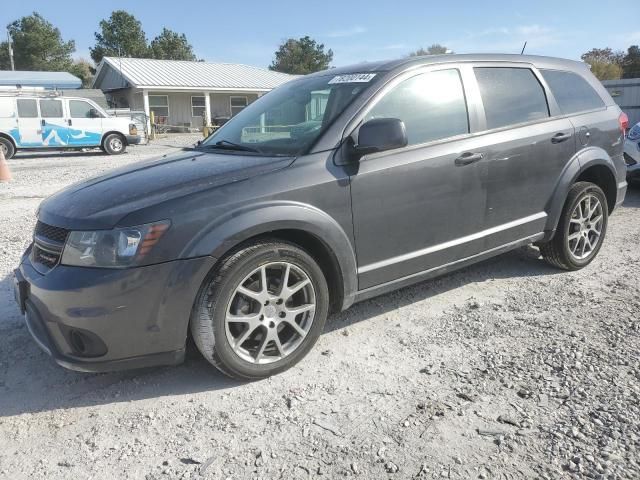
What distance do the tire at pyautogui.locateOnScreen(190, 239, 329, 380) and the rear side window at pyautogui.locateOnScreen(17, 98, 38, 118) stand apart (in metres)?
16.5

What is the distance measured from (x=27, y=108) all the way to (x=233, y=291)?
54.8 feet

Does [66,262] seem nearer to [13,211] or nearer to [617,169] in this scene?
[617,169]

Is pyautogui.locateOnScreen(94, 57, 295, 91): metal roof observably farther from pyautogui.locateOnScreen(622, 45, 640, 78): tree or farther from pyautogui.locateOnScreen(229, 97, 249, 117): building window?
pyautogui.locateOnScreen(622, 45, 640, 78): tree

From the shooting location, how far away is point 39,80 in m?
30.0

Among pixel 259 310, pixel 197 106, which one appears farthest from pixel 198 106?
pixel 259 310

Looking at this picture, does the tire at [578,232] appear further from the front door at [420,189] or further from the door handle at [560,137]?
the front door at [420,189]

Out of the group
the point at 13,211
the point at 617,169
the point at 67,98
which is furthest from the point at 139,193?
A: the point at 67,98

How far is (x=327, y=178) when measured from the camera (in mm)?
3051

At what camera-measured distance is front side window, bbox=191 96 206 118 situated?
32625mm

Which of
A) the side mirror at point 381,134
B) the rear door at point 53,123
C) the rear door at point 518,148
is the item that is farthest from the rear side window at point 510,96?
the rear door at point 53,123

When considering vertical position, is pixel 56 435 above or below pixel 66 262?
below

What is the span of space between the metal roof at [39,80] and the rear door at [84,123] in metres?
14.0

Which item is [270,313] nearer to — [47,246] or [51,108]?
[47,246]

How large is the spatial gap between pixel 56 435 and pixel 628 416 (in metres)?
2.79
